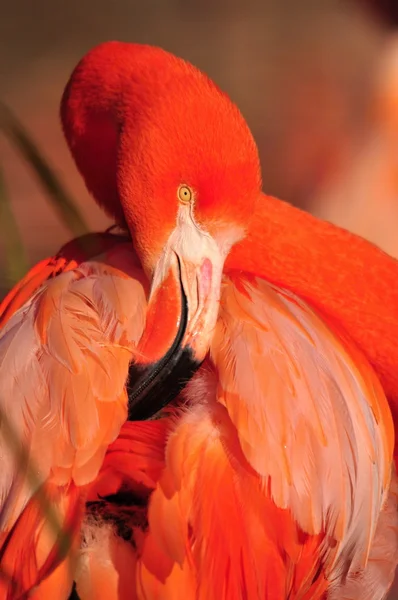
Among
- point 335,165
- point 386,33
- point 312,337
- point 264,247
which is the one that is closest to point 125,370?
point 312,337

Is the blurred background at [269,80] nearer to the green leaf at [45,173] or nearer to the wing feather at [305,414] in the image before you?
the wing feather at [305,414]

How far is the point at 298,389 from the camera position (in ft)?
2.72

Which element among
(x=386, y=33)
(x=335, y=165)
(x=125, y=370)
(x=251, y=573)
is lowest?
(x=251, y=573)

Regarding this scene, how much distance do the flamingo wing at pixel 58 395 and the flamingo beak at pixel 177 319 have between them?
0.08 ft

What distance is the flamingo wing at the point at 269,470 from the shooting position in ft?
2.44

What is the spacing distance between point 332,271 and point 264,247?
11cm

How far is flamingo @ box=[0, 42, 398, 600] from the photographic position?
740 mm

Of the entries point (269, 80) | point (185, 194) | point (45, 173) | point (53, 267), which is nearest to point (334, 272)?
A: point (185, 194)

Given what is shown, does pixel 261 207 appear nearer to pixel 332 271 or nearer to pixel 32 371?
pixel 332 271

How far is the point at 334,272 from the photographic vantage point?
1104 millimetres

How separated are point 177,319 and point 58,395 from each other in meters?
0.18

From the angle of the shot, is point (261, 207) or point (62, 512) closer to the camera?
point (62, 512)

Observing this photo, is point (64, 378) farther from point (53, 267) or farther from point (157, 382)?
point (53, 267)

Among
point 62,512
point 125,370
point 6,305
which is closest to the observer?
point 62,512
